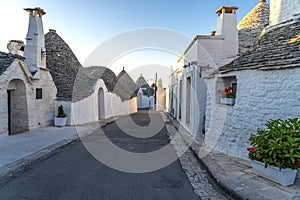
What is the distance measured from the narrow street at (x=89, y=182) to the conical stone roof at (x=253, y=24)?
771cm

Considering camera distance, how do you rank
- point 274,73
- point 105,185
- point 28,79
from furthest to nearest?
point 28,79 < point 274,73 < point 105,185

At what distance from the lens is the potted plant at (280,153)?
384cm

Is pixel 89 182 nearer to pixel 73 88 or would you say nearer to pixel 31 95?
pixel 31 95

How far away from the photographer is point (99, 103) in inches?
715

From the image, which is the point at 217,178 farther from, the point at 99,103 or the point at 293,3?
the point at 99,103

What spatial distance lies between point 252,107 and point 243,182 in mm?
2208

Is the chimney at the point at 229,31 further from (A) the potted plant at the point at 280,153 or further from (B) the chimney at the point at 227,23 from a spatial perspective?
(A) the potted plant at the point at 280,153

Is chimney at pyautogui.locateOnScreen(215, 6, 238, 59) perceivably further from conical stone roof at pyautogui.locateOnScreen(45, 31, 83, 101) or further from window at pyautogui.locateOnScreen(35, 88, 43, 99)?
window at pyautogui.locateOnScreen(35, 88, 43, 99)

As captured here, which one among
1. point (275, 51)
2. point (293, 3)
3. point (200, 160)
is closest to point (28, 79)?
point (200, 160)

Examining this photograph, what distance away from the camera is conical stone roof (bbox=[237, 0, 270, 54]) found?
10.3 meters

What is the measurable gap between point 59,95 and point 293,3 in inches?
493

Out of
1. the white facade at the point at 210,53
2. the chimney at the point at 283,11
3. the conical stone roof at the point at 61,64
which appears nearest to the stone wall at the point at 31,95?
the conical stone roof at the point at 61,64

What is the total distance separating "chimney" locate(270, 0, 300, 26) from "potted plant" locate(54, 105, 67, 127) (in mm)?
11216

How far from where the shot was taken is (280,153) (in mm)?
3908
